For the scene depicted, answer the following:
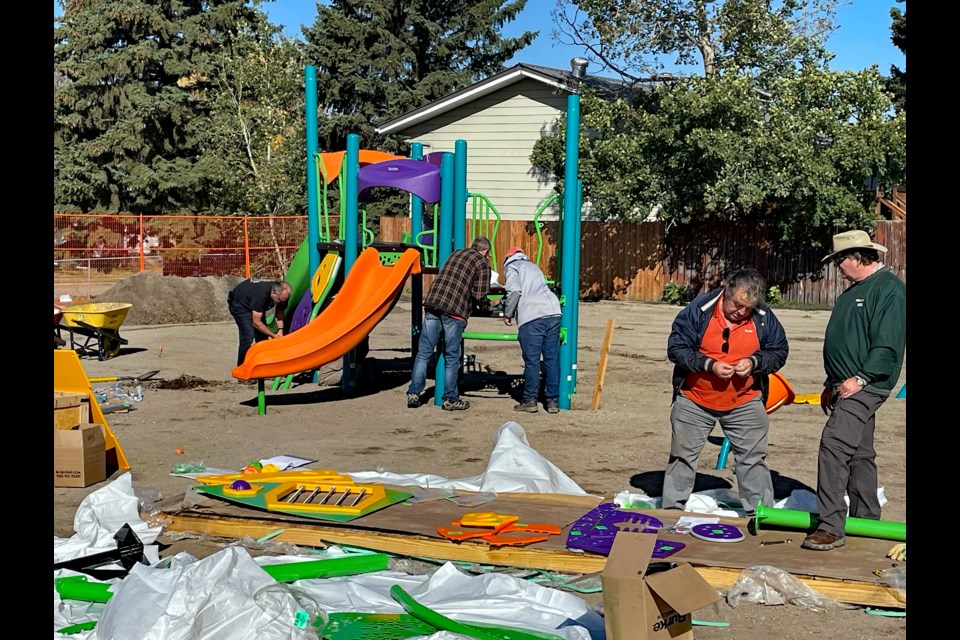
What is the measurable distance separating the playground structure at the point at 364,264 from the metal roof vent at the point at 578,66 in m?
16.8

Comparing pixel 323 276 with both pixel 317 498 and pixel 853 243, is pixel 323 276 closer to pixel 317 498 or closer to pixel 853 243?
pixel 317 498

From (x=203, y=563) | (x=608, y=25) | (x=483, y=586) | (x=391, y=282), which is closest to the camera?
(x=203, y=563)

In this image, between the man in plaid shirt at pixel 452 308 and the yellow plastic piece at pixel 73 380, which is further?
the man in plaid shirt at pixel 452 308

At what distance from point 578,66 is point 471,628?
88.2ft

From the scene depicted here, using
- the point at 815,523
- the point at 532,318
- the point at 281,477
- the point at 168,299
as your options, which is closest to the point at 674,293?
the point at 168,299

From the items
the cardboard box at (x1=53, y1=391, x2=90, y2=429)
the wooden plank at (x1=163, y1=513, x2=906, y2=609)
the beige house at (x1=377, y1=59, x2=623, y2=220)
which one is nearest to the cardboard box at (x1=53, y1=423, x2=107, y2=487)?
the cardboard box at (x1=53, y1=391, x2=90, y2=429)

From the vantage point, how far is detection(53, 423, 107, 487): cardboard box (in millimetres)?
8422

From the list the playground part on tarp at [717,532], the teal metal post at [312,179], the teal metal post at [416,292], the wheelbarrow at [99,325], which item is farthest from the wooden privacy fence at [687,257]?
the playground part on tarp at [717,532]

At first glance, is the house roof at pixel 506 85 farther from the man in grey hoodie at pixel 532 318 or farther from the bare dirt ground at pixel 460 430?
the man in grey hoodie at pixel 532 318

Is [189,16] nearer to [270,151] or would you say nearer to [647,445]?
[270,151]

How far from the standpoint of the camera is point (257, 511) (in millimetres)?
7309

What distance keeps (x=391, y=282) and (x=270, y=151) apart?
2582 centimetres

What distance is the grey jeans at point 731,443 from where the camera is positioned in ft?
23.1
